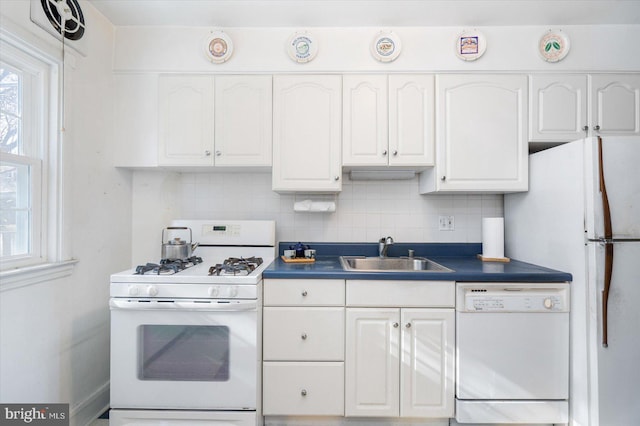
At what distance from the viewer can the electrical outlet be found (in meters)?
2.46

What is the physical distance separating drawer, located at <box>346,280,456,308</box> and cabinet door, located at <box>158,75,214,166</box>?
124 cm

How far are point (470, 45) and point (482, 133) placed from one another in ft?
1.87

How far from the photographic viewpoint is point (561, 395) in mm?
1771

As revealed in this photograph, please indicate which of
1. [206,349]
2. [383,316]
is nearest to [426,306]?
[383,316]

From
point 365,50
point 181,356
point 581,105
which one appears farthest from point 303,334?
point 581,105

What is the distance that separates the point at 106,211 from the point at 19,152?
58 cm

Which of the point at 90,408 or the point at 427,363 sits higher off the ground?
the point at 427,363

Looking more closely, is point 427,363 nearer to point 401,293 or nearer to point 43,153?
point 401,293

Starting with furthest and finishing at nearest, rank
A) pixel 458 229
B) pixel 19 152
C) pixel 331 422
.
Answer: pixel 458 229 → pixel 331 422 → pixel 19 152

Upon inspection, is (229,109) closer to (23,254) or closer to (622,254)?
(23,254)

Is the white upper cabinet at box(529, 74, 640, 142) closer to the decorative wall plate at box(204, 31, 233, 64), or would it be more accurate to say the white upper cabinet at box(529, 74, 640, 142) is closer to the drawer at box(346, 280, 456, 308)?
the drawer at box(346, 280, 456, 308)

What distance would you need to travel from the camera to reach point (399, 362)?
1812 millimetres

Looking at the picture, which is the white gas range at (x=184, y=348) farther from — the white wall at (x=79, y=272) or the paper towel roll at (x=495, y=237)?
the paper towel roll at (x=495, y=237)

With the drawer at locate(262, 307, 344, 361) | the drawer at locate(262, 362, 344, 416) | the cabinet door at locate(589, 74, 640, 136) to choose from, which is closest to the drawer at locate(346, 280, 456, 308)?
the drawer at locate(262, 307, 344, 361)
